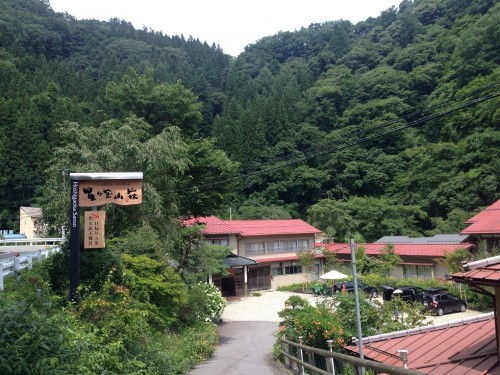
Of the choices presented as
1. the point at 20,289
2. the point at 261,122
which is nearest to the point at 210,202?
the point at 20,289

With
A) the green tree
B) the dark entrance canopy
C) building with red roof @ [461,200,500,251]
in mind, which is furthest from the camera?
the dark entrance canopy

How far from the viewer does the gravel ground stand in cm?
2145

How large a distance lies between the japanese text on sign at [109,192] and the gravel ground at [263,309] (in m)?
12.9

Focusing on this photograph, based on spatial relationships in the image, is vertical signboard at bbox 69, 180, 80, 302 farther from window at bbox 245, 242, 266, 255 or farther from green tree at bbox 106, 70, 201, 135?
window at bbox 245, 242, 266, 255

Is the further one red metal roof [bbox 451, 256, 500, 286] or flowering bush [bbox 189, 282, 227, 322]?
flowering bush [bbox 189, 282, 227, 322]

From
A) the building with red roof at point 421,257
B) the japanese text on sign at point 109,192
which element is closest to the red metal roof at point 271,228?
the building with red roof at point 421,257

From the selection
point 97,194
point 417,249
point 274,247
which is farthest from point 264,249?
point 97,194

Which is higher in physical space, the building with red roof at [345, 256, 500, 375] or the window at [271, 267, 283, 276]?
the building with red roof at [345, 256, 500, 375]

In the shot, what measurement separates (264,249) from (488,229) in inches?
629

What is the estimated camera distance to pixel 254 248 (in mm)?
35938

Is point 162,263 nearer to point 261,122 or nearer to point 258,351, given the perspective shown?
point 258,351

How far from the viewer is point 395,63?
71.1 meters

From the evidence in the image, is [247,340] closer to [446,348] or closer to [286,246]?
[446,348]

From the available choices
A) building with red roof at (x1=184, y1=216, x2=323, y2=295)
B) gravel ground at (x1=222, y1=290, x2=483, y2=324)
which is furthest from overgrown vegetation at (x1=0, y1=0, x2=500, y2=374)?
building with red roof at (x1=184, y1=216, x2=323, y2=295)
